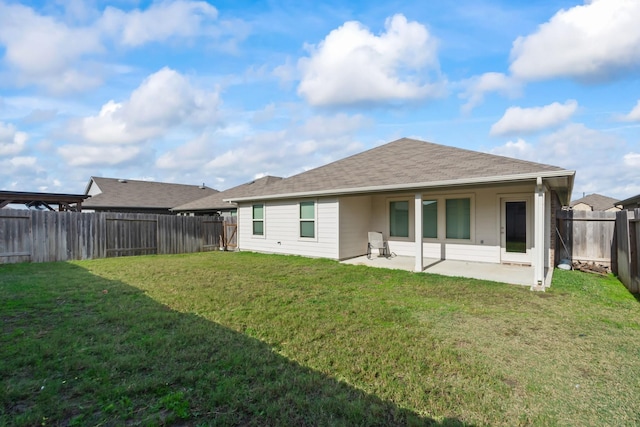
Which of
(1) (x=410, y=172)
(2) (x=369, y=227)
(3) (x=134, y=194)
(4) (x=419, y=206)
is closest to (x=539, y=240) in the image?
(4) (x=419, y=206)

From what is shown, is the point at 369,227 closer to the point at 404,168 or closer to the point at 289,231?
the point at 404,168

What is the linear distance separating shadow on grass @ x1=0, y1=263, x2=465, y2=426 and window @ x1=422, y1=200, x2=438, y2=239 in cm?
845

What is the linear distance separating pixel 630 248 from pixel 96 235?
16.0 m

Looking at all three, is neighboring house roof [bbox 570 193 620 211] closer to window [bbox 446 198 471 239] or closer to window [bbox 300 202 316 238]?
window [bbox 446 198 471 239]

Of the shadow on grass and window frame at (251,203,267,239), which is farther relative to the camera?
window frame at (251,203,267,239)

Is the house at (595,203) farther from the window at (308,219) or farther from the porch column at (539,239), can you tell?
the window at (308,219)

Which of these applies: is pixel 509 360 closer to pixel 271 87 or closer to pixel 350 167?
pixel 350 167

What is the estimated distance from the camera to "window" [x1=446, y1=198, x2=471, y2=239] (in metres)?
10.3

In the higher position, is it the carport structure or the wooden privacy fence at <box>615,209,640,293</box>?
the carport structure

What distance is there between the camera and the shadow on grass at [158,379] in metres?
2.38

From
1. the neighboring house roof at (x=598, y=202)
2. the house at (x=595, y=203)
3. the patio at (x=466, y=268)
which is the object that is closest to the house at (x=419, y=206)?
the patio at (x=466, y=268)

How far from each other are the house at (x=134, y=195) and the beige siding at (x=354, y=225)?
18493 mm

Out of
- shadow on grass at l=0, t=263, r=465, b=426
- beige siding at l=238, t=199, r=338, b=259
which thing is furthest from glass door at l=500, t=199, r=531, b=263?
shadow on grass at l=0, t=263, r=465, b=426

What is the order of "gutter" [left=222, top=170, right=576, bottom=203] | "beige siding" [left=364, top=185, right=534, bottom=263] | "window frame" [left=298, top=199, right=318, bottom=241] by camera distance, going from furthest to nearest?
"window frame" [left=298, top=199, right=318, bottom=241]
"beige siding" [left=364, top=185, right=534, bottom=263]
"gutter" [left=222, top=170, right=576, bottom=203]
